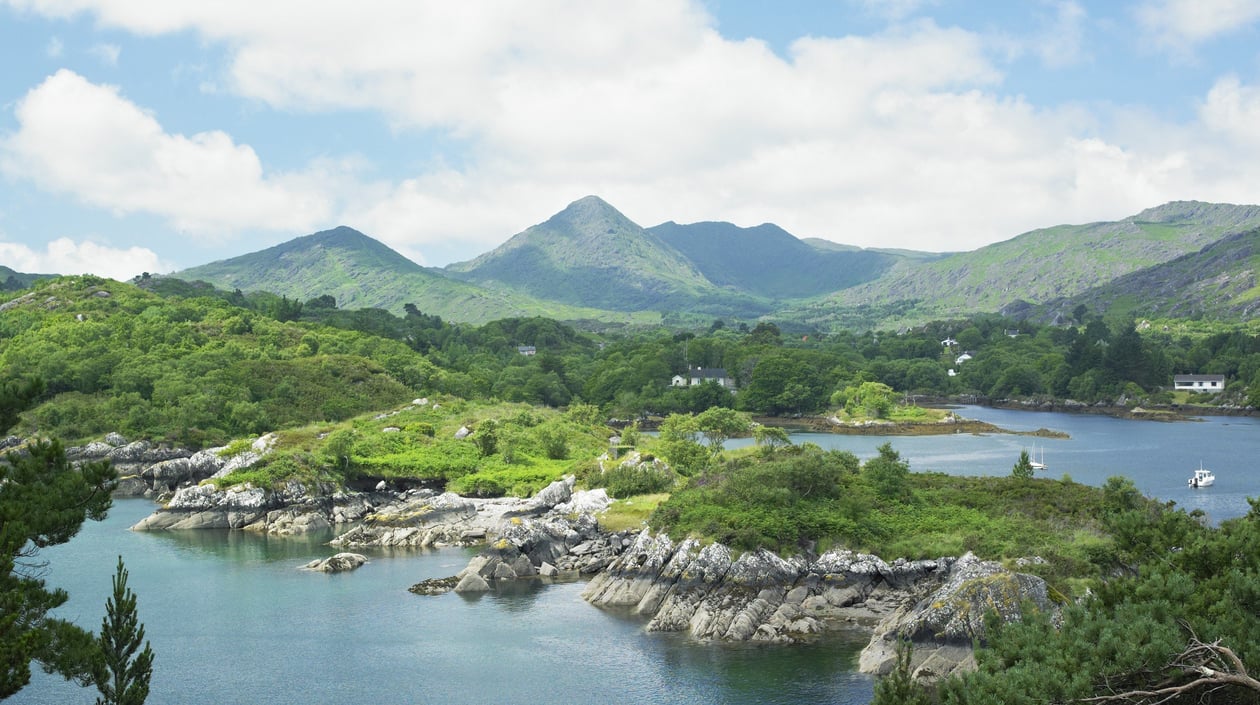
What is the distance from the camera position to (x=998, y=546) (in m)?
35.1

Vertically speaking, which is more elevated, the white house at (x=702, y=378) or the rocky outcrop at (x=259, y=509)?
the white house at (x=702, y=378)

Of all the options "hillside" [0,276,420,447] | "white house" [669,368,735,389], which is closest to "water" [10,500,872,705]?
"hillside" [0,276,420,447]

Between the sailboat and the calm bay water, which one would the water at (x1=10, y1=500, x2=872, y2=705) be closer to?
the calm bay water

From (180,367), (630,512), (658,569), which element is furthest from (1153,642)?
(180,367)

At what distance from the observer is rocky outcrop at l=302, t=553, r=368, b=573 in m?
47.9

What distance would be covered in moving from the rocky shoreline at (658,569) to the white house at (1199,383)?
11223cm

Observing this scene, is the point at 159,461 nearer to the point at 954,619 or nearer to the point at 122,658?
the point at 122,658

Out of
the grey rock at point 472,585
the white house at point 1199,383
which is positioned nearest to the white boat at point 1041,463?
the grey rock at point 472,585

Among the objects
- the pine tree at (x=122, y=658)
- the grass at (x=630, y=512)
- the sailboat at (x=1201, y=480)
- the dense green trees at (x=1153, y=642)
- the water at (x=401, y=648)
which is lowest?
the water at (x=401, y=648)

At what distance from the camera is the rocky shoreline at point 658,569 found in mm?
30406

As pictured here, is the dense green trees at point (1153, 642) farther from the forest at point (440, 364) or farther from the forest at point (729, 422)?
the forest at point (440, 364)

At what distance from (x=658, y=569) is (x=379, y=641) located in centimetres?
1170

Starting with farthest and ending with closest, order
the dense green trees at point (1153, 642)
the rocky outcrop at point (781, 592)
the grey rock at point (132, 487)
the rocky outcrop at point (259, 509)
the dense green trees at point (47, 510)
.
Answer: the grey rock at point (132, 487), the rocky outcrop at point (259, 509), the rocky outcrop at point (781, 592), the dense green trees at point (47, 510), the dense green trees at point (1153, 642)

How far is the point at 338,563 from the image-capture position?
4825cm
